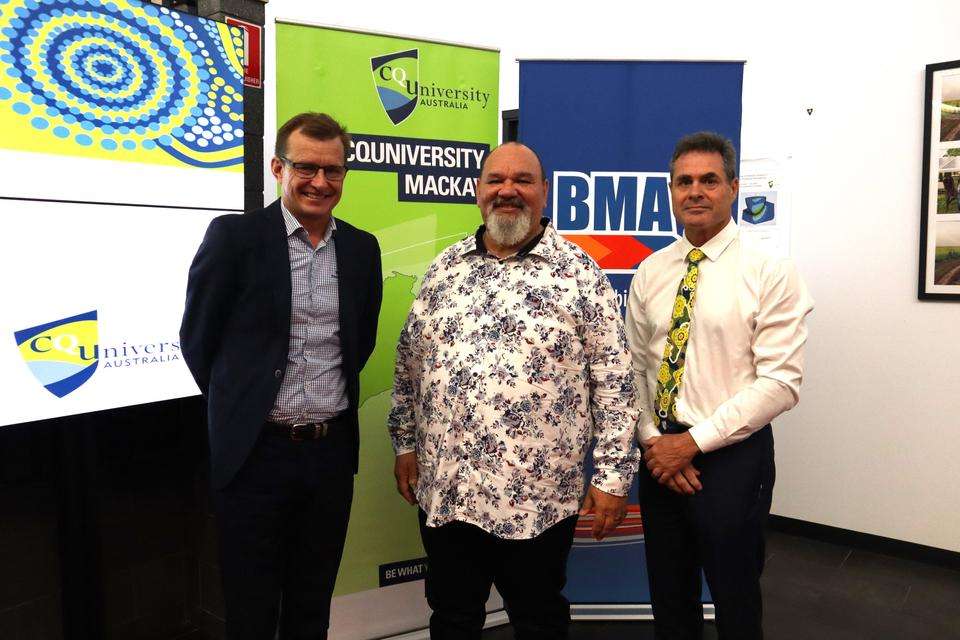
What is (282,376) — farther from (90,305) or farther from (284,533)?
(90,305)

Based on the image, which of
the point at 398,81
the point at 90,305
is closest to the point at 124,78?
the point at 90,305

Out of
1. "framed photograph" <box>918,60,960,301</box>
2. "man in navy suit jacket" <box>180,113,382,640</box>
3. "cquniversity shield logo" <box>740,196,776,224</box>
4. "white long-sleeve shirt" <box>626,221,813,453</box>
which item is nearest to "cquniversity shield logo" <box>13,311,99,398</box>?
"man in navy suit jacket" <box>180,113,382,640</box>

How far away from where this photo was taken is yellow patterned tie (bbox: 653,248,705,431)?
179 centimetres

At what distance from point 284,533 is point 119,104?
49.6 inches

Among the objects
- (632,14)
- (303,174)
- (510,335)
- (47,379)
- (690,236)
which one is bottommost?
(47,379)

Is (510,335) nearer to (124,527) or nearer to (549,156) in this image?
(549,156)

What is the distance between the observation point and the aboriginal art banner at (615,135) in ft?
8.40

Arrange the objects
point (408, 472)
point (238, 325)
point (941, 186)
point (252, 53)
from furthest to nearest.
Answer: point (941, 186)
point (252, 53)
point (408, 472)
point (238, 325)

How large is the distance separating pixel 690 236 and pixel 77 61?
170cm

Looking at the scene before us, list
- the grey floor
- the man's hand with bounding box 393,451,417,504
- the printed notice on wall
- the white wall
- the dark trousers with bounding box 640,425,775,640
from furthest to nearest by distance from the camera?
the printed notice on wall
the white wall
the grey floor
the man's hand with bounding box 393,451,417,504
the dark trousers with bounding box 640,425,775,640

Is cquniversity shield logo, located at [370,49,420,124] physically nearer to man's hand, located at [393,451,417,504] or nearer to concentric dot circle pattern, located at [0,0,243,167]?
concentric dot circle pattern, located at [0,0,243,167]

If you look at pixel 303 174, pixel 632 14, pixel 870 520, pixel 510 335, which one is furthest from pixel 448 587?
pixel 632 14

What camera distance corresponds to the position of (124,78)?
1901 mm

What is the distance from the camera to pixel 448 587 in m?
1.79
